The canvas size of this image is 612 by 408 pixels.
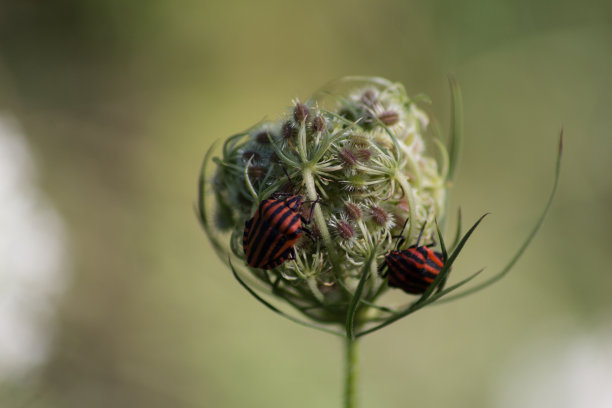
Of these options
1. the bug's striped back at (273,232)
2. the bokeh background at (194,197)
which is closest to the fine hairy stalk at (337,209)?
the bug's striped back at (273,232)

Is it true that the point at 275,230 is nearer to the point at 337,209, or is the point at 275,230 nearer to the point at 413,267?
the point at 337,209

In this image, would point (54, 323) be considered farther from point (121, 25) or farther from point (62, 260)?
point (121, 25)

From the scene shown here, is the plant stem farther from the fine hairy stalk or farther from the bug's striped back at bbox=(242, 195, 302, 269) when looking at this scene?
the bug's striped back at bbox=(242, 195, 302, 269)

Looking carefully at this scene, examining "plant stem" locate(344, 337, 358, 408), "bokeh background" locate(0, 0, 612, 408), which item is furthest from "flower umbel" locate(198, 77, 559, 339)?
"bokeh background" locate(0, 0, 612, 408)

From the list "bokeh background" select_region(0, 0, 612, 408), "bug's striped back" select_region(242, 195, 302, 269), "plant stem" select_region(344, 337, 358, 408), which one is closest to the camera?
"bug's striped back" select_region(242, 195, 302, 269)

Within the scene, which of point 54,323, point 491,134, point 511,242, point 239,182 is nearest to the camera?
point 239,182

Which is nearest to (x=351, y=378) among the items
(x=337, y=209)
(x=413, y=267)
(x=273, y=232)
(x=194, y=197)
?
(x=413, y=267)

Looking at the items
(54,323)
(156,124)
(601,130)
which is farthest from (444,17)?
(54,323)
